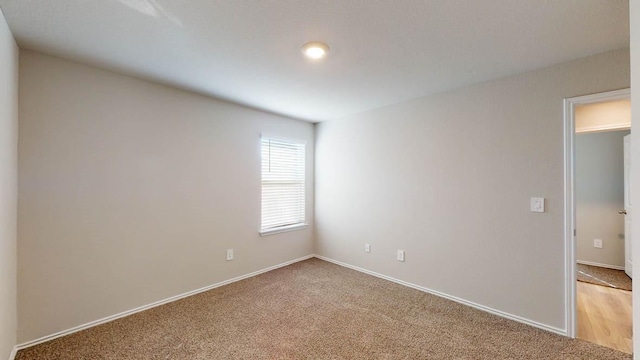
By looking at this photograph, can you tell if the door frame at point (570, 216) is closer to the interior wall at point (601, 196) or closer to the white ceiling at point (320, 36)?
the white ceiling at point (320, 36)

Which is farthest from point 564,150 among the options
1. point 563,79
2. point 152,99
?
point 152,99

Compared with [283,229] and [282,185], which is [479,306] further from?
[282,185]

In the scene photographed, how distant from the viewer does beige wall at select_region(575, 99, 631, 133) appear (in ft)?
10.2

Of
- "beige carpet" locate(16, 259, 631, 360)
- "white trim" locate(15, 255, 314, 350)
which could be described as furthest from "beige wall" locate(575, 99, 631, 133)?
"white trim" locate(15, 255, 314, 350)

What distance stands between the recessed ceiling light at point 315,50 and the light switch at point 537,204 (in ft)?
7.22

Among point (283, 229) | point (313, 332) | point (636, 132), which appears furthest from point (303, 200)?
point (636, 132)

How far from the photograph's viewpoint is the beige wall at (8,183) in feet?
5.36

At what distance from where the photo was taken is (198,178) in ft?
9.92

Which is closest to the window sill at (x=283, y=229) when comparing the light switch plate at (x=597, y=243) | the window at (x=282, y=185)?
the window at (x=282, y=185)

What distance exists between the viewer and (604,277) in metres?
3.45

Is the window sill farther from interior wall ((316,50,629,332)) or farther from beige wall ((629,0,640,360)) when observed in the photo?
beige wall ((629,0,640,360))

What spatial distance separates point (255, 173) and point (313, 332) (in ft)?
6.88

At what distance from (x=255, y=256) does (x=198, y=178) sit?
1301 mm

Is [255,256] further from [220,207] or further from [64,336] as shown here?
[64,336]
